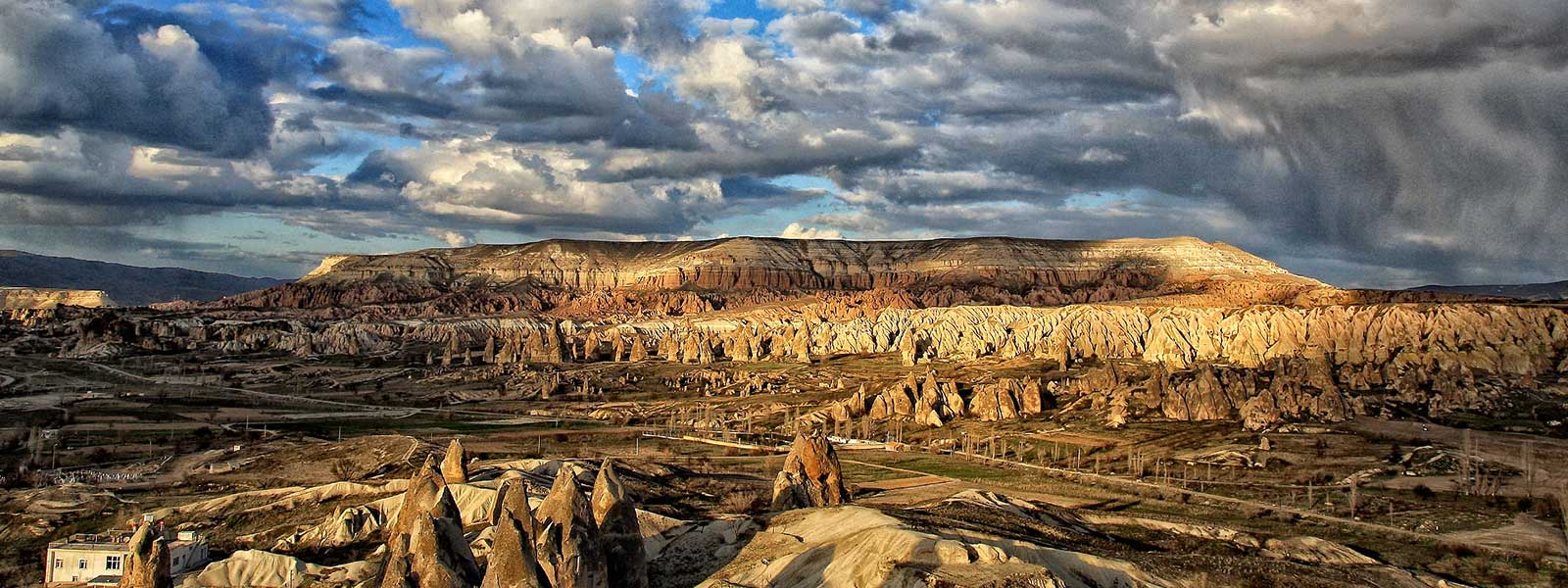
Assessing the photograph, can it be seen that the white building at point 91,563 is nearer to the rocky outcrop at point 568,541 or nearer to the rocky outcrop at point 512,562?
the rocky outcrop at point 568,541

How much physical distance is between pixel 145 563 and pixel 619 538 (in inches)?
520

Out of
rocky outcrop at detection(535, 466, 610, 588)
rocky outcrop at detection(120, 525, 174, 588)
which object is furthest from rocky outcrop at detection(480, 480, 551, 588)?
rocky outcrop at detection(120, 525, 174, 588)

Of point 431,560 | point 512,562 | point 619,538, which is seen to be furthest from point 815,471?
point 512,562

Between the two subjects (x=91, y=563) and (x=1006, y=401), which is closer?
(x=91, y=563)

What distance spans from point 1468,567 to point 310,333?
183 metres

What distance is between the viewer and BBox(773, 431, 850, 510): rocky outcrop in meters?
52.1

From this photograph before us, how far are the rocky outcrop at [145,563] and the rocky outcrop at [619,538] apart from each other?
12.2 meters

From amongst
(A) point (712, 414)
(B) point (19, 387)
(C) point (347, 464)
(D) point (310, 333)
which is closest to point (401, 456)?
(C) point (347, 464)

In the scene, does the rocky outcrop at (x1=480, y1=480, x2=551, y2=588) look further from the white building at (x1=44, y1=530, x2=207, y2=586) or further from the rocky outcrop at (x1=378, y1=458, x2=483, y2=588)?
the white building at (x1=44, y1=530, x2=207, y2=586)

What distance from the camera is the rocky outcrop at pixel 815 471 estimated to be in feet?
171

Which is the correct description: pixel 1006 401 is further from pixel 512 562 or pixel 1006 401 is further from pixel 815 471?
pixel 512 562

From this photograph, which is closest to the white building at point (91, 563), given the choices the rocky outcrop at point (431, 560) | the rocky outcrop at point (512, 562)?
the rocky outcrop at point (431, 560)

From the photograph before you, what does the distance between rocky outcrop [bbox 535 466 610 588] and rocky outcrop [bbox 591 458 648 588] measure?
26.3 inches

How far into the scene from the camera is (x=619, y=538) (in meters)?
34.3
